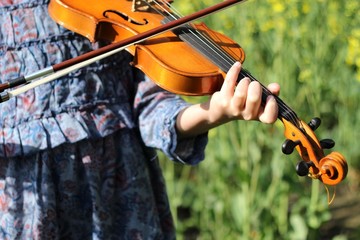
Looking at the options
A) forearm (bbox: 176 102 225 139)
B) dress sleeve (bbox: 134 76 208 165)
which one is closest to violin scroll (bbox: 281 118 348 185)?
forearm (bbox: 176 102 225 139)

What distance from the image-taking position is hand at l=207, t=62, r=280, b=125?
4.97 ft

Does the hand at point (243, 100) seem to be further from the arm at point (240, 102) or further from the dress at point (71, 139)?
the dress at point (71, 139)

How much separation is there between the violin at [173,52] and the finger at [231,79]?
3 cm

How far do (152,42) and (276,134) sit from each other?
1.63 m

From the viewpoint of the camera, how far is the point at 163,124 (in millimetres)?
1839

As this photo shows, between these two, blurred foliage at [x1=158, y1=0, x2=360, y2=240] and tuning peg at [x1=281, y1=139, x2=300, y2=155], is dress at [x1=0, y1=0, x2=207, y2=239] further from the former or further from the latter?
blurred foliage at [x1=158, y1=0, x2=360, y2=240]

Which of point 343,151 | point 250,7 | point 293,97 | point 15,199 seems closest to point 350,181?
point 343,151

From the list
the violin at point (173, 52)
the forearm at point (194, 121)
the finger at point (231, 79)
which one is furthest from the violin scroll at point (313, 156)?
the forearm at point (194, 121)

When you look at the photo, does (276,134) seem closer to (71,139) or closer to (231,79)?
(71,139)

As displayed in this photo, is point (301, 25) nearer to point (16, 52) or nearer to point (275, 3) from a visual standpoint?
point (275, 3)

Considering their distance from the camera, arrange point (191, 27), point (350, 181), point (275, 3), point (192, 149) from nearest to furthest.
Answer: point (191, 27)
point (192, 149)
point (275, 3)
point (350, 181)

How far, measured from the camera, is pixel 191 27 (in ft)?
5.77

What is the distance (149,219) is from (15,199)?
335 mm

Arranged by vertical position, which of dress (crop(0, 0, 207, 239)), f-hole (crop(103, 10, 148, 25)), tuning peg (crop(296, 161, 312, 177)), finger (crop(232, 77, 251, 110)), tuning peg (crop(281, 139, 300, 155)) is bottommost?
dress (crop(0, 0, 207, 239))
